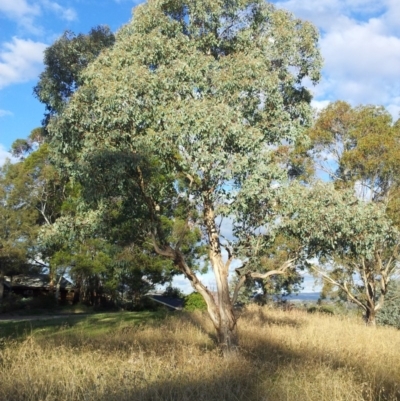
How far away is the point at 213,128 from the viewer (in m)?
9.62

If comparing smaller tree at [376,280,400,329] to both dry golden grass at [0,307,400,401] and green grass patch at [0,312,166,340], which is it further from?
dry golden grass at [0,307,400,401]

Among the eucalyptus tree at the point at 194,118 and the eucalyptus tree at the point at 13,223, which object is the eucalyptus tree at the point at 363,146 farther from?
the eucalyptus tree at the point at 13,223

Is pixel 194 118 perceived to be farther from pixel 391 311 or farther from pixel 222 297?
pixel 391 311

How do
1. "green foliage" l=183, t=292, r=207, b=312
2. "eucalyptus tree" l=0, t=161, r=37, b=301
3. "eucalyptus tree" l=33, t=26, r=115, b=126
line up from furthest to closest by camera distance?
"eucalyptus tree" l=0, t=161, r=37, b=301
"green foliage" l=183, t=292, r=207, b=312
"eucalyptus tree" l=33, t=26, r=115, b=126

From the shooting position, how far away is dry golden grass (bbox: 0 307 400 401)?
6121 mm

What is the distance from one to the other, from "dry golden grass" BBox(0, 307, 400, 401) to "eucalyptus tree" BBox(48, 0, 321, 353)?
173cm

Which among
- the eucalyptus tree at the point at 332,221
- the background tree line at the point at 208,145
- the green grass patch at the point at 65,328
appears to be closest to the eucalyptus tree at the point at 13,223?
the green grass patch at the point at 65,328

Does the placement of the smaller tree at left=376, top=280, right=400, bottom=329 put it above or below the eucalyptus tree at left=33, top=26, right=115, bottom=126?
below

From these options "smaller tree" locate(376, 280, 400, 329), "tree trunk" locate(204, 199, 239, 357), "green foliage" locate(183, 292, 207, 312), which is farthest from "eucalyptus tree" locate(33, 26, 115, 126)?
"smaller tree" locate(376, 280, 400, 329)

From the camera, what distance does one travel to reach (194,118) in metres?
9.69

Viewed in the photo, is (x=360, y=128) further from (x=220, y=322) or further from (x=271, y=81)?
(x=220, y=322)

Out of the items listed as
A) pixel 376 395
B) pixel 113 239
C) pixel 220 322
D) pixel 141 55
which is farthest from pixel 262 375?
pixel 141 55

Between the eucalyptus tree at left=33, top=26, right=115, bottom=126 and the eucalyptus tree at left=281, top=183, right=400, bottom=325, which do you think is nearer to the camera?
the eucalyptus tree at left=281, top=183, right=400, bottom=325

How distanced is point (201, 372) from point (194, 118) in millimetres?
4775
